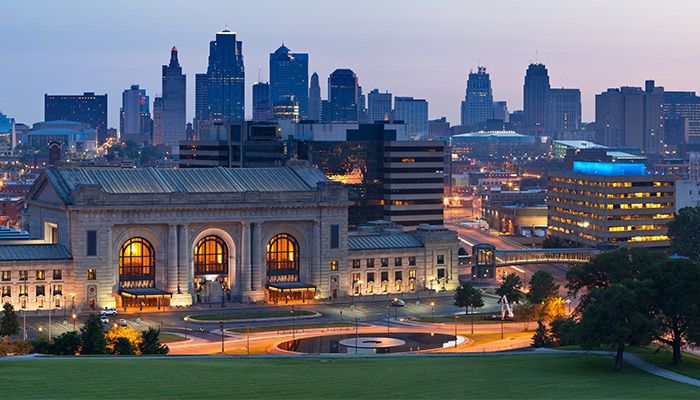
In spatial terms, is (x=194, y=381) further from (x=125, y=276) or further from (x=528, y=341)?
(x=125, y=276)

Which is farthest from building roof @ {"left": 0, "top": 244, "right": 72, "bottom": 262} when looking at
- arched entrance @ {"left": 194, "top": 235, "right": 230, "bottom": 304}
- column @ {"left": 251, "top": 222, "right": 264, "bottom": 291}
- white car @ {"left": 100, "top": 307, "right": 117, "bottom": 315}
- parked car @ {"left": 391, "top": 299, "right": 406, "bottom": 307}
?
parked car @ {"left": 391, "top": 299, "right": 406, "bottom": 307}

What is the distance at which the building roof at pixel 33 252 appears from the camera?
178500mm

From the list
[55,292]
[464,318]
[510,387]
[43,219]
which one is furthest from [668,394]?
[43,219]

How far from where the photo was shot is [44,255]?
181 metres

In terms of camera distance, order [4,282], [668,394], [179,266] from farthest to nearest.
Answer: [179,266] < [4,282] < [668,394]

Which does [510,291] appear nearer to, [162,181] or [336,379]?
[162,181]

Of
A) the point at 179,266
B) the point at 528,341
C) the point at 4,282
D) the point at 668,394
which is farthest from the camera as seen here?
the point at 179,266

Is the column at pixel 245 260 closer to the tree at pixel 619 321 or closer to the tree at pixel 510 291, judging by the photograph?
the tree at pixel 510 291

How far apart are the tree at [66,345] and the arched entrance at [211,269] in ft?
189

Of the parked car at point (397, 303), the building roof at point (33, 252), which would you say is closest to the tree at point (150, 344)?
the building roof at point (33, 252)

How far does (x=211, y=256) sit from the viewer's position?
633ft

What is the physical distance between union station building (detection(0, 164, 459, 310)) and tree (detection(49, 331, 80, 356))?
45.8 meters

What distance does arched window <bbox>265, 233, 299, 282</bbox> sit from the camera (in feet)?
646

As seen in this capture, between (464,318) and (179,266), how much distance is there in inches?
1463
